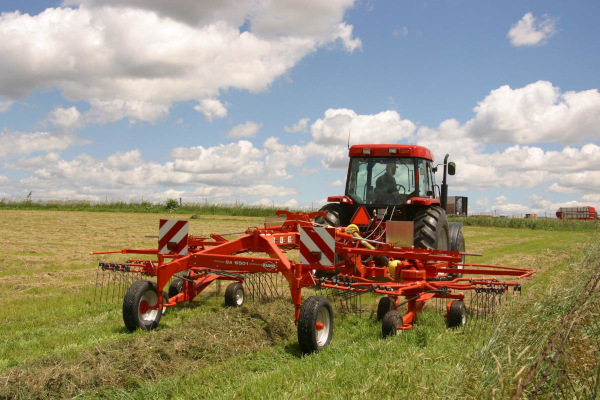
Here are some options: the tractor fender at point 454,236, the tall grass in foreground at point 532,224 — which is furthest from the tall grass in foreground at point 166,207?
the tractor fender at point 454,236

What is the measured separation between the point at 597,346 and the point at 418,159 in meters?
5.10

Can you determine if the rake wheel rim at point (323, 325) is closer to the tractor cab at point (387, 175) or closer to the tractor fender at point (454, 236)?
the tractor cab at point (387, 175)

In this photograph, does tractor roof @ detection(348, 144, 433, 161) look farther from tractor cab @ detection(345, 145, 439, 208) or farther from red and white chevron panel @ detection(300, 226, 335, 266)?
red and white chevron panel @ detection(300, 226, 335, 266)

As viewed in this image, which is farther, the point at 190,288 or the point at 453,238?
the point at 453,238

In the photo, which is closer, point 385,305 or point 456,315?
point 456,315

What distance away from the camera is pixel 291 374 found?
379 centimetres

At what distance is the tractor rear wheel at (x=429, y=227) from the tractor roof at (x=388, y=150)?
98 centimetres

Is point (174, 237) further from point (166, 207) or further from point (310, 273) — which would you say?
point (166, 207)

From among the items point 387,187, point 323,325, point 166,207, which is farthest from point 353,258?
point 166,207

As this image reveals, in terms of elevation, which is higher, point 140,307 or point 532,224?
point 532,224

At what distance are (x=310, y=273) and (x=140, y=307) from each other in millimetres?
1796

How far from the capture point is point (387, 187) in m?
8.16

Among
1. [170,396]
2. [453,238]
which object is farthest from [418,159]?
[170,396]

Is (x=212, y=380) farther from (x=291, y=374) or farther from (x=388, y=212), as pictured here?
(x=388, y=212)
